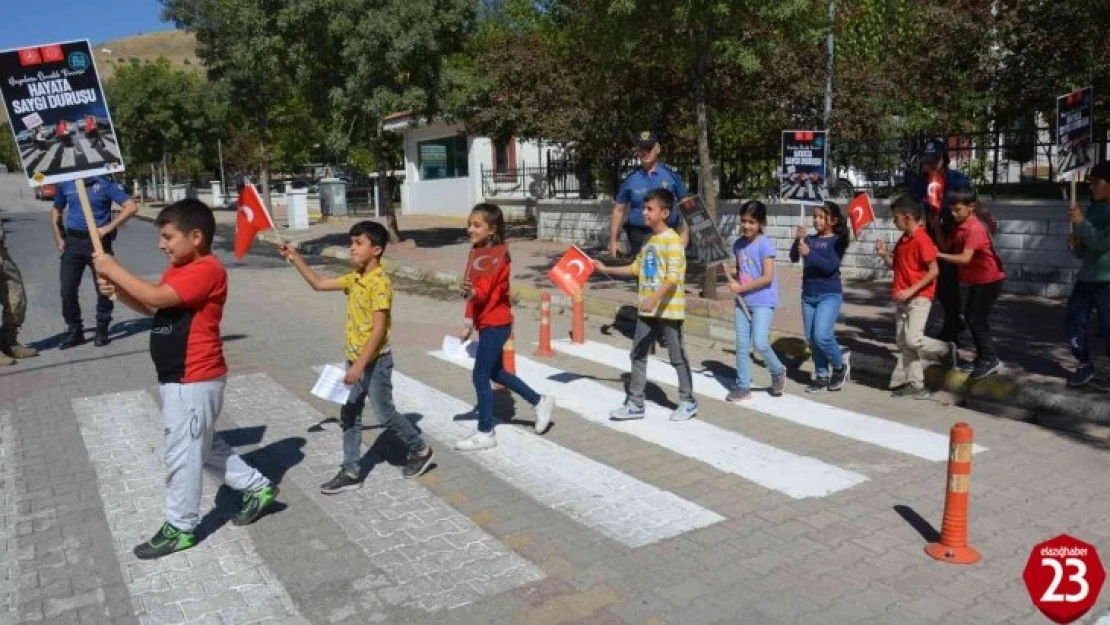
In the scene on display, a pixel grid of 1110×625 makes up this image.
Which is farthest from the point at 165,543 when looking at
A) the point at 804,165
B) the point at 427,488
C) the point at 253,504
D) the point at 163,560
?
the point at 804,165

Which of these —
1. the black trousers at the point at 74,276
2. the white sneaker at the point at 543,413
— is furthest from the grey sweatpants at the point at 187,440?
the black trousers at the point at 74,276

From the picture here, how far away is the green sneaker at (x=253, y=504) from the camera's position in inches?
193

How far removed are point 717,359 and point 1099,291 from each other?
3527mm

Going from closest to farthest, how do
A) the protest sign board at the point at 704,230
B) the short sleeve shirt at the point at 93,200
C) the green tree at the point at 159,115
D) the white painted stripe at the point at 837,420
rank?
the white painted stripe at the point at 837,420 → the protest sign board at the point at 704,230 → the short sleeve shirt at the point at 93,200 → the green tree at the point at 159,115

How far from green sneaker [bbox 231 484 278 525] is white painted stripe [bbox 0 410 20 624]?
1078 mm

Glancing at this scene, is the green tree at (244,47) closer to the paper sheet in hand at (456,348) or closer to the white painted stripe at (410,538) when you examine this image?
the paper sheet in hand at (456,348)

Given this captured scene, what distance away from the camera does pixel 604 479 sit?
553 centimetres

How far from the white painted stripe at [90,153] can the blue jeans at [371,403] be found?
2271mm

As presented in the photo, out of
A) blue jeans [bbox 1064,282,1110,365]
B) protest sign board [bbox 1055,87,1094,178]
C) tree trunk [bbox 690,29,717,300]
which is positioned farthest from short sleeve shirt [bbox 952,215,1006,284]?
tree trunk [bbox 690,29,717,300]

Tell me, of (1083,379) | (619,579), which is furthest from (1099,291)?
(619,579)

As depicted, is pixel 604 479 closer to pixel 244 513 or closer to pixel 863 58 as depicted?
pixel 244 513

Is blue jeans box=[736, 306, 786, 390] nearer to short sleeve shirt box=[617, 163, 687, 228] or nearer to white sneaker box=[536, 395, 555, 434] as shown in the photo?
white sneaker box=[536, 395, 555, 434]

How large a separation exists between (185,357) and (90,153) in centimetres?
217

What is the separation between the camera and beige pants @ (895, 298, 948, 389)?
23.2ft
